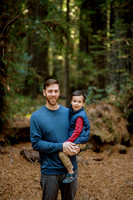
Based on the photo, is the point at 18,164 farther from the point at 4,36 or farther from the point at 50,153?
the point at 4,36

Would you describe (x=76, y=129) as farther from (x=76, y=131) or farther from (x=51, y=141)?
(x=51, y=141)

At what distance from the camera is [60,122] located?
2615 mm

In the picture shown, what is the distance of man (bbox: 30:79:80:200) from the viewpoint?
2441 mm

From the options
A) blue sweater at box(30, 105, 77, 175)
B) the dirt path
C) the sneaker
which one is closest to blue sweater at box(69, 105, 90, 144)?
blue sweater at box(30, 105, 77, 175)

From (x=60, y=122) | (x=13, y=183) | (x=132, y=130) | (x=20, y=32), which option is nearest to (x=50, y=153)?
(x=60, y=122)

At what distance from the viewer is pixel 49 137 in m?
2.54

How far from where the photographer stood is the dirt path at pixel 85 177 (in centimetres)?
395

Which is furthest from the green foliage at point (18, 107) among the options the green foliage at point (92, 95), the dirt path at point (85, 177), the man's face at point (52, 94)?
the man's face at point (52, 94)

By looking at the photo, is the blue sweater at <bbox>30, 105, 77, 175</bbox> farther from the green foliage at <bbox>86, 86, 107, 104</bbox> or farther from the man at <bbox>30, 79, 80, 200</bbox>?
the green foliage at <bbox>86, 86, 107, 104</bbox>

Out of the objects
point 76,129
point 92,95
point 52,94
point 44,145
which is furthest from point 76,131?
point 92,95

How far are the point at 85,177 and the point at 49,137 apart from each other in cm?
288

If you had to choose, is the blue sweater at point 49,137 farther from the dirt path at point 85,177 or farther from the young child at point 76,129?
the dirt path at point 85,177

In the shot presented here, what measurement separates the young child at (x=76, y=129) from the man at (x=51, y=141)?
0.26 feet

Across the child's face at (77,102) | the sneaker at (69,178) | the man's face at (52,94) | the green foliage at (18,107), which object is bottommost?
the sneaker at (69,178)
